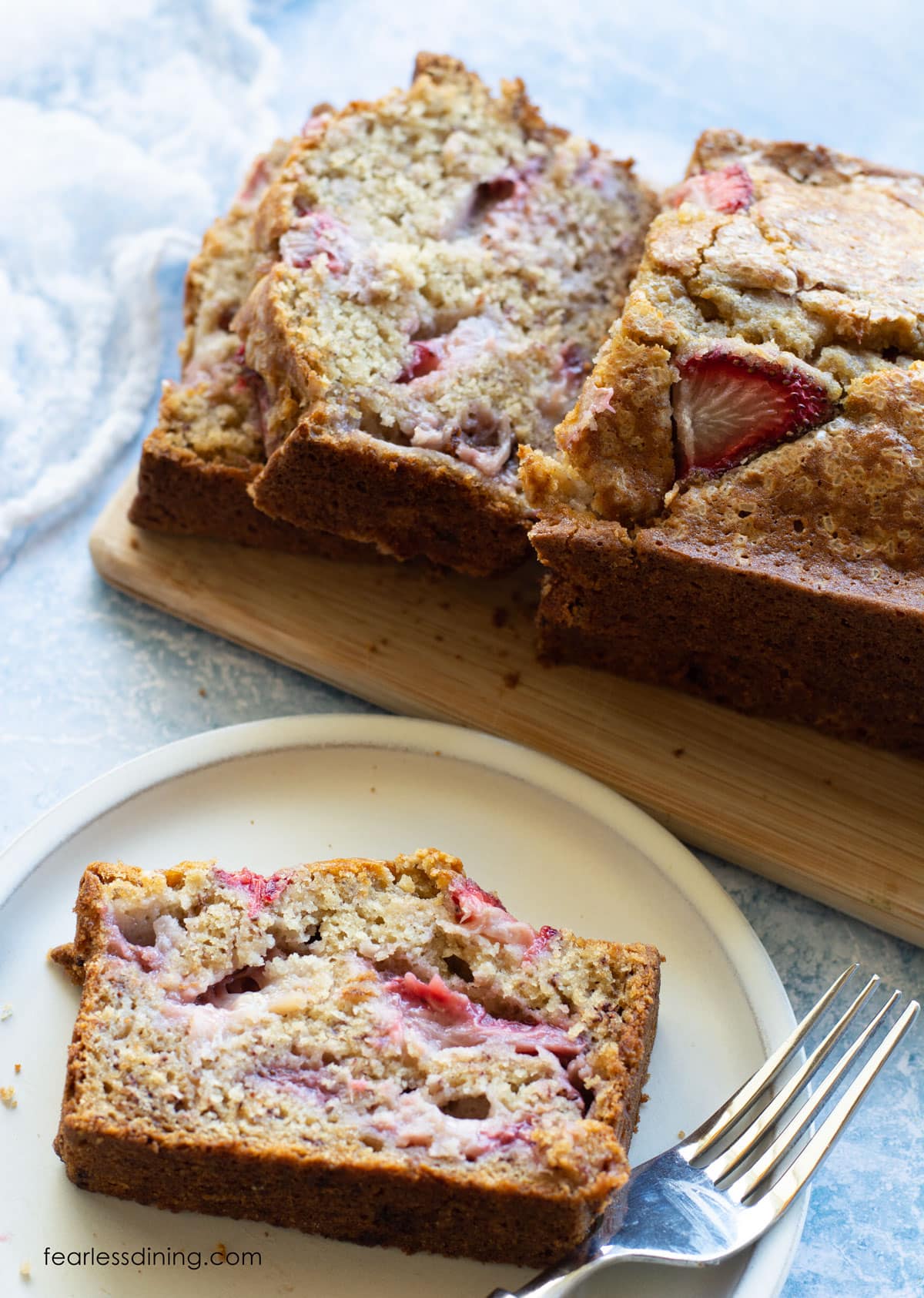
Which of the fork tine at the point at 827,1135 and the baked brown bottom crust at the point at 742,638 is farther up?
the baked brown bottom crust at the point at 742,638

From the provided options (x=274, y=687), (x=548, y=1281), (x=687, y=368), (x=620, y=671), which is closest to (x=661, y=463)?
(x=687, y=368)

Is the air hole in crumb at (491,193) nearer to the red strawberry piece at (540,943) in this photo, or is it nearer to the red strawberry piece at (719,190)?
the red strawberry piece at (719,190)

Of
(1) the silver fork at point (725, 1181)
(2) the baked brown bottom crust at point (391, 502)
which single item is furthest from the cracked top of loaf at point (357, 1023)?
(2) the baked brown bottom crust at point (391, 502)

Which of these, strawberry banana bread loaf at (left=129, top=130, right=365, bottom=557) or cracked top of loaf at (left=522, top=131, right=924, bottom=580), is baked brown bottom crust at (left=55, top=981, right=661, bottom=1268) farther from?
strawberry banana bread loaf at (left=129, top=130, right=365, bottom=557)

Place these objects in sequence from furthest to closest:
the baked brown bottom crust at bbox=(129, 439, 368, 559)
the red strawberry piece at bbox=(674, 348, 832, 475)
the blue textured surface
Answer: the baked brown bottom crust at bbox=(129, 439, 368, 559)
the red strawberry piece at bbox=(674, 348, 832, 475)
the blue textured surface

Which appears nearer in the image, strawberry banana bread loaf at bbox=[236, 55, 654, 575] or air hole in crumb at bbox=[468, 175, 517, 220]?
strawberry banana bread loaf at bbox=[236, 55, 654, 575]

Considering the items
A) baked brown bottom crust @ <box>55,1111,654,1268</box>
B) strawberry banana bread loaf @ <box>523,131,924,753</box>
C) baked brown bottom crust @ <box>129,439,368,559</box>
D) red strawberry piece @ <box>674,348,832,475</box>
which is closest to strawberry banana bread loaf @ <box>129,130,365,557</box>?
baked brown bottom crust @ <box>129,439,368,559</box>
